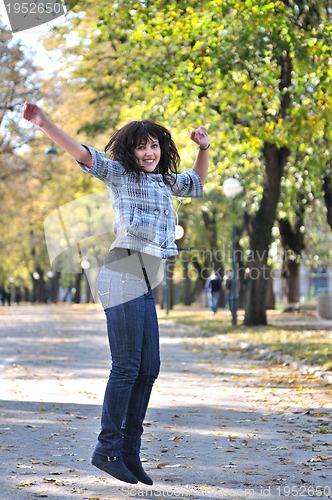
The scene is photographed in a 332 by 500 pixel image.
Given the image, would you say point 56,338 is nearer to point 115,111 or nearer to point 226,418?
point 115,111

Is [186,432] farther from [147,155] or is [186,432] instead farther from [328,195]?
[328,195]

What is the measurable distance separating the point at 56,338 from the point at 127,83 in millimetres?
5835

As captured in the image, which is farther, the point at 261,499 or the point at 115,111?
the point at 115,111

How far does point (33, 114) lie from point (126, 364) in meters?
1.31

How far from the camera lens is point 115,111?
1325 inches

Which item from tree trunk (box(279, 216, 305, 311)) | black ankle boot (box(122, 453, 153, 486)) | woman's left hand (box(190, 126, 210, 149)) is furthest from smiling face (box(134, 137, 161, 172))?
tree trunk (box(279, 216, 305, 311))

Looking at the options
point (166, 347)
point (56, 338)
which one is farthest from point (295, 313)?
point (166, 347)

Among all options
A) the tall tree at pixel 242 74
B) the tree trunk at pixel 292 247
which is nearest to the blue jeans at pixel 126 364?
the tall tree at pixel 242 74

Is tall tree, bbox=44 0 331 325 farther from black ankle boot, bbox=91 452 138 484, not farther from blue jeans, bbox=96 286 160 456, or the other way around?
black ankle boot, bbox=91 452 138 484

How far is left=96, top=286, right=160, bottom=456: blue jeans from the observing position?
5.53 meters

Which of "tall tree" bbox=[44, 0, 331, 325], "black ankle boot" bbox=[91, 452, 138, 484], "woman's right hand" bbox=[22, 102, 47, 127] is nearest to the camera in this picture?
"woman's right hand" bbox=[22, 102, 47, 127]

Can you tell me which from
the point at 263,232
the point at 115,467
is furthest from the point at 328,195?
the point at 115,467

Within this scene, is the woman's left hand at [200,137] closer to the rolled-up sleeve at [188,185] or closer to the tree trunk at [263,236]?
Answer: the rolled-up sleeve at [188,185]

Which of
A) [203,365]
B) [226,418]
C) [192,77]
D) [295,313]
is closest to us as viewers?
[226,418]
